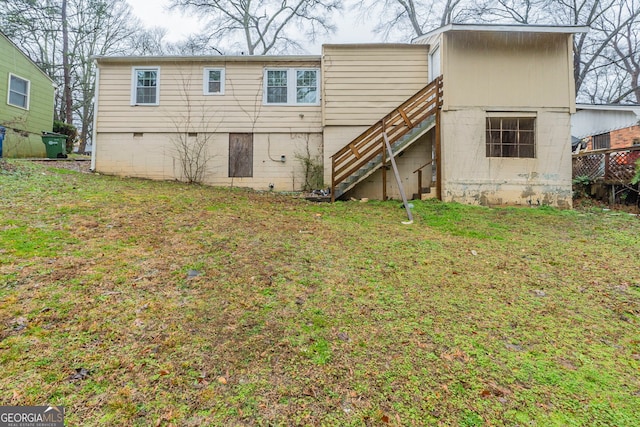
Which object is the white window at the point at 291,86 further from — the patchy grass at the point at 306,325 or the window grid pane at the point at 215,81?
the patchy grass at the point at 306,325

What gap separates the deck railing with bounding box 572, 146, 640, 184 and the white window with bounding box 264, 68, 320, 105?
8.69m

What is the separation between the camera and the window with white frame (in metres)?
8.37

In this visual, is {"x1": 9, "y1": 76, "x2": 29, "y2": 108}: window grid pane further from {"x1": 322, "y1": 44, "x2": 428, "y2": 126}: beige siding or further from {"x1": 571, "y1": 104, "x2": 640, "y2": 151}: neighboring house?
{"x1": 571, "y1": 104, "x2": 640, "y2": 151}: neighboring house

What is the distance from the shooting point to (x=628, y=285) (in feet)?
11.9

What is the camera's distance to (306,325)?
103 inches

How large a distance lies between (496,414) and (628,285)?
322cm

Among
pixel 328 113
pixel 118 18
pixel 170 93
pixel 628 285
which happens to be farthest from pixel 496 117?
pixel 118 18

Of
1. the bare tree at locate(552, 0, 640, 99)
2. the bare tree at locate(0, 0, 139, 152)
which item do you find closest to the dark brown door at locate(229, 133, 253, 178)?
the bare tree at locate(0, 0, 139, 152)

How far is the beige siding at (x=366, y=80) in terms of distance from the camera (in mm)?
9867

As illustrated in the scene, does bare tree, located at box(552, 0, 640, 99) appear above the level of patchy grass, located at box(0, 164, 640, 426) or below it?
above

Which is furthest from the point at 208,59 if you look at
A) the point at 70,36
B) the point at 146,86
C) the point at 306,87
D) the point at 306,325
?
the point at 70,36

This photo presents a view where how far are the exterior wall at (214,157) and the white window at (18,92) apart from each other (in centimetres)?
618

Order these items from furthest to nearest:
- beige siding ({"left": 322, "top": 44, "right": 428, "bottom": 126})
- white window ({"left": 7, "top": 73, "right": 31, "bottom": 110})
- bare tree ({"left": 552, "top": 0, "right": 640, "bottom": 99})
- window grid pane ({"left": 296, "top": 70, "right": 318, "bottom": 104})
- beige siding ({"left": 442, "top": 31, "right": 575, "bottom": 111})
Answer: bare tree ({"left": 552, "top": 0, "right": 640, "bottom": 99}), white window ({"left": 7, "top": 73, "right": 31, "bottom": 110}), window grid pane ({"left": 296, "top": 70, "right": 318, "bottom": 104}), beige siding ({"left": 322, "top": 44, "right": 428, "bottom": 126}), beige siding ({"left": 442, "top": 31, "right": 575, "bottom": 111})

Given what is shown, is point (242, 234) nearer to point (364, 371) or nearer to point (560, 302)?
point (364, 371)
